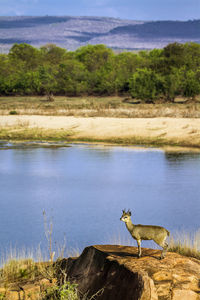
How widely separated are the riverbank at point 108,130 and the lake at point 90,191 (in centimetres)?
240

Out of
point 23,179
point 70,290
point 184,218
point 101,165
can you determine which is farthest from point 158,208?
point 70,290

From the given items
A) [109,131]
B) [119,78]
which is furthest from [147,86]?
[109,131]

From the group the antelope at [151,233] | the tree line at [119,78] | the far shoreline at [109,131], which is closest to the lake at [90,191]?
the far shoreline at [109,131]

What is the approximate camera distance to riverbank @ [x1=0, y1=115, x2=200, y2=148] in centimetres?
3488

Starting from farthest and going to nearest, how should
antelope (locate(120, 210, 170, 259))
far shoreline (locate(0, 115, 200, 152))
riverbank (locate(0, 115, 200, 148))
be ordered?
riverbank (locate(0, 115, 200, 148)) → far shoreline (locate(0, 115, 200, 152)) → antelope (locate(120, 210, 170, 259))

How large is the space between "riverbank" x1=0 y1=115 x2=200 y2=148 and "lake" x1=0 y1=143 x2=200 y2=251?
2400 mm

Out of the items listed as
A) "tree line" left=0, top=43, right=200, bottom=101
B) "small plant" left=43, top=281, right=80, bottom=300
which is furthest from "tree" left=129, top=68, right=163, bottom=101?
"small plant" left=43, top=281, right=80, bottom=300

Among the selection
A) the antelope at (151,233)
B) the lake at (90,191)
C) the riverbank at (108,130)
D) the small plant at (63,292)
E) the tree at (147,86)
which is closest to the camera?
the small plant at (63,292)

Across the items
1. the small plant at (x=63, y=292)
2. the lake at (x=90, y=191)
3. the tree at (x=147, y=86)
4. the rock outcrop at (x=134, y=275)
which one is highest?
the tree at (x=147, y=86)

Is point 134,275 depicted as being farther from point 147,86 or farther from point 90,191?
point 147,86

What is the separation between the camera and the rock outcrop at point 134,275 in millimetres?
6410

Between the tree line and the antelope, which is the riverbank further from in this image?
the antelope

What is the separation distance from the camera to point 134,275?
21.4 ft

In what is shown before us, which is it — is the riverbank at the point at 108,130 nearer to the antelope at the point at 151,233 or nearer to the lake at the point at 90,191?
the lake at the point at 90,191
